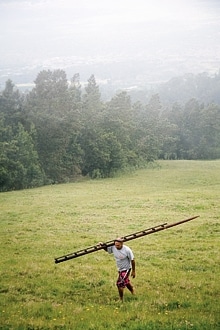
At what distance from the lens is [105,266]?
1791cm

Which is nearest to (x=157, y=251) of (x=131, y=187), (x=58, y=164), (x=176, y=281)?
(x=176, y=281)

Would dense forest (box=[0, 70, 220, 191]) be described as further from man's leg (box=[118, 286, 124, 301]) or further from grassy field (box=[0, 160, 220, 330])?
man's leg (box=[118, 286, 124, 301])

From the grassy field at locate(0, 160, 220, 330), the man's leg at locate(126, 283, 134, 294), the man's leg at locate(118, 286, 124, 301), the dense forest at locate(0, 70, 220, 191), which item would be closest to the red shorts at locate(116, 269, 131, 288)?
the man's leg at locate(118, 286, 124, 301)

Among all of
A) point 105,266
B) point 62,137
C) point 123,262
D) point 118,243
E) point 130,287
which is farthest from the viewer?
point 62,137

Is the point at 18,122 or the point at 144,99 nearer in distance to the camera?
the point at 18,122

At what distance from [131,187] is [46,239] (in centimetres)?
2644

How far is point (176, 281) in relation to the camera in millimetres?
15367

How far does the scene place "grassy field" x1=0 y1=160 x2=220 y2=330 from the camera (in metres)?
11.9

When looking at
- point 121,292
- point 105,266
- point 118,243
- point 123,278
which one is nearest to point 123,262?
point 123,278

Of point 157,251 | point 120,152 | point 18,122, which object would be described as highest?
point 18,122

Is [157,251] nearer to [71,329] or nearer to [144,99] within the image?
[71,329]

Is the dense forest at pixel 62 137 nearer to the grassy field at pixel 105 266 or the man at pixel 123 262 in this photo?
the grassy field at pixel 105 266

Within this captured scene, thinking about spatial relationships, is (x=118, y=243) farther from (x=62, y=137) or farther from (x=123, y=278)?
(x=62, y=137)

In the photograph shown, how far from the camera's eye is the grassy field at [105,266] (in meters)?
11.9
